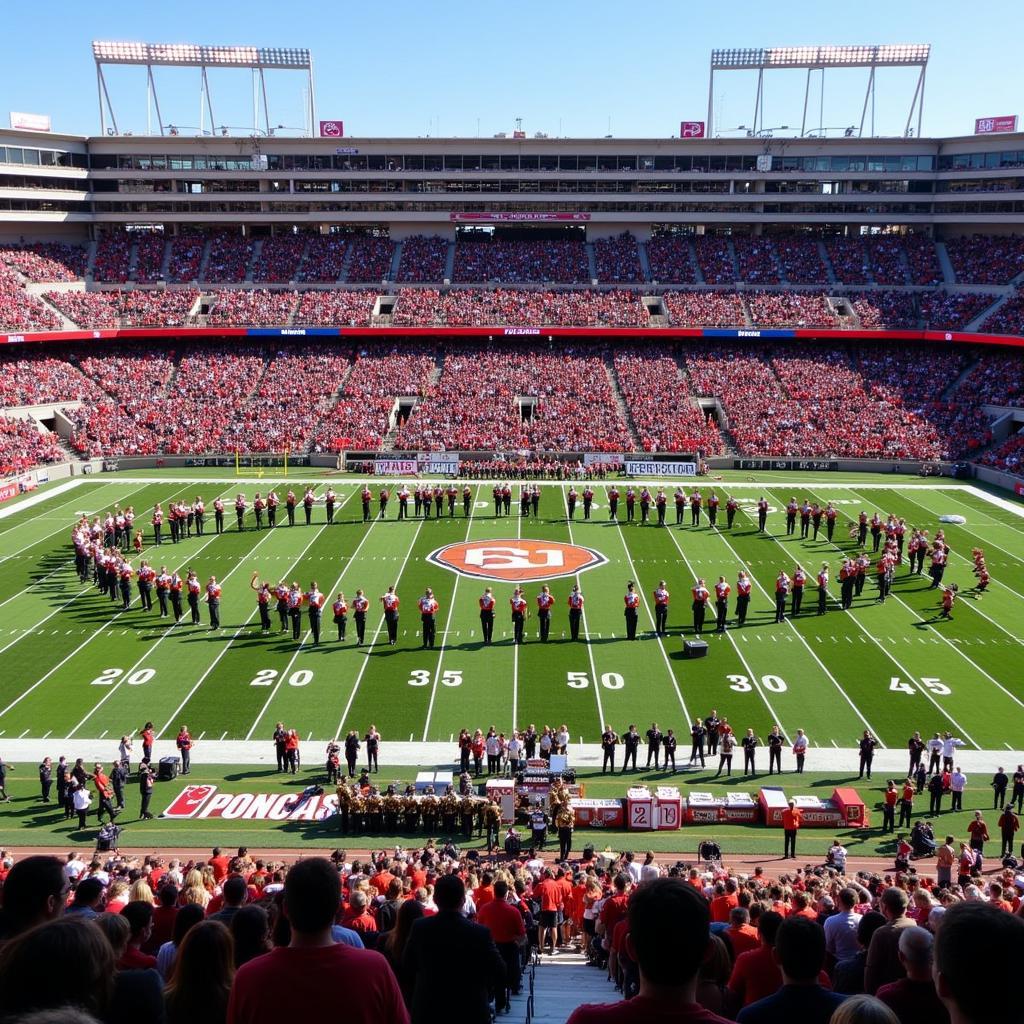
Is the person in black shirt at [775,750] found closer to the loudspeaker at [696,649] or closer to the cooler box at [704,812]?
the cooler box at [704,812]

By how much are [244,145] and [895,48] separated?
38.6 metres

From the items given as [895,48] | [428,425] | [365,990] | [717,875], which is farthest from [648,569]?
[895,48]

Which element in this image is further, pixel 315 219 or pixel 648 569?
pixel 315 219

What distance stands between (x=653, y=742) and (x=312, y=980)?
14.2 m

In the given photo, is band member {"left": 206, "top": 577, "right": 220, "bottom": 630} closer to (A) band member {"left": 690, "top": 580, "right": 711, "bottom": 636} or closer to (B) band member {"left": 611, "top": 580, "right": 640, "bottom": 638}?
(B) band member {"left": 611, "top": 580, "right": 640, "bottom": 638}

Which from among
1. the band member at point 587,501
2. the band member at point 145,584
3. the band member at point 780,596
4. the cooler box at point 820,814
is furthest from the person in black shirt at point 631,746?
the band member at point 587,501

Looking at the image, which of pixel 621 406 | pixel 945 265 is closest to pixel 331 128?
pixel 621 406

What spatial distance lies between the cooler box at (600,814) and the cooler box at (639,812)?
0.13 meters

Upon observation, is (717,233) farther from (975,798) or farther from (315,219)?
(975,798)

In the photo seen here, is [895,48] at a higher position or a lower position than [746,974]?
higher

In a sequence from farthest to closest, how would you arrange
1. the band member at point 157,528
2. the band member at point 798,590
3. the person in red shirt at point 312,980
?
the band member at point 157,528 → the band member at point 798,590 → the person in red shirt at point 312,980

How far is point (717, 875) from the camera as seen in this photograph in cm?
1058

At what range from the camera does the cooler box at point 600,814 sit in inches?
599

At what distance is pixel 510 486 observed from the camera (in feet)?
122
